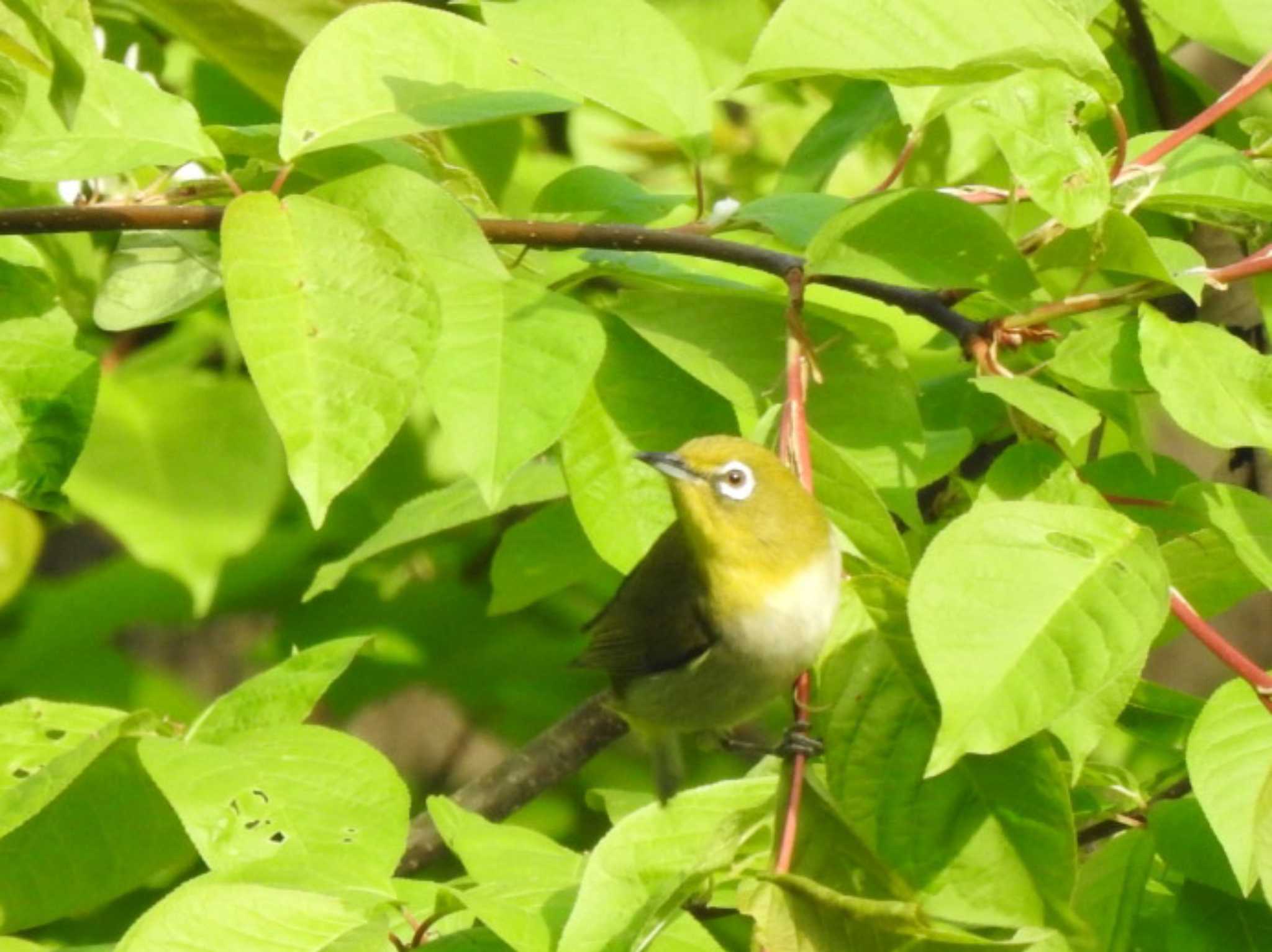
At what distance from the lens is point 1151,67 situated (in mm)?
2834

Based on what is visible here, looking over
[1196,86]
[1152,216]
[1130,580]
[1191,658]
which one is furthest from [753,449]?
[1191,658]

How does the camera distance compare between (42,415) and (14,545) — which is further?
(14,545)

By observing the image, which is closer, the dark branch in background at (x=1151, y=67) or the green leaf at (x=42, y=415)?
the green leaf at (x=42, y=415)

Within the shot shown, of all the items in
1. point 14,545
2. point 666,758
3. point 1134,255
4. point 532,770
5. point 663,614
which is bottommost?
point 532,770

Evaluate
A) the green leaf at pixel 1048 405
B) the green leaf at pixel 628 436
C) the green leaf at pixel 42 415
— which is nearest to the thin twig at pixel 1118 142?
the green leaf at pixel 1048 405

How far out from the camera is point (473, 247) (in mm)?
1794

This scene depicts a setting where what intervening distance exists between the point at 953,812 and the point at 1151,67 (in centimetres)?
159

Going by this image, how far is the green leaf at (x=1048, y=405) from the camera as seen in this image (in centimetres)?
166

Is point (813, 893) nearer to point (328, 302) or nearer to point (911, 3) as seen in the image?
point (328, 302)

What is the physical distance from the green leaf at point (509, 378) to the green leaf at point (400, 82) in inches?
8.1

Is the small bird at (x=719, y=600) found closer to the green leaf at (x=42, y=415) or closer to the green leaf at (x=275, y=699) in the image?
the green leaf at (x=275, y=699)

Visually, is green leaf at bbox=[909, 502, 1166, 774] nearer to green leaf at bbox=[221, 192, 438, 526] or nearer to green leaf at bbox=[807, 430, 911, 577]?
green leaf at bbox=[807, 430, 911, 577]

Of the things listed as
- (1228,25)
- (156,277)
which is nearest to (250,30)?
(156,277)

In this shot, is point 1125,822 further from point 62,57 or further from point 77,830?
point 62,57
